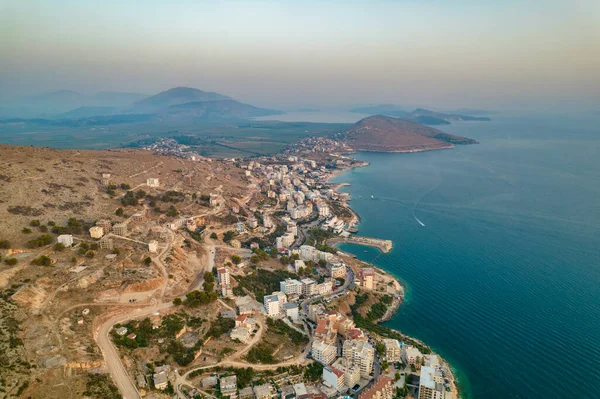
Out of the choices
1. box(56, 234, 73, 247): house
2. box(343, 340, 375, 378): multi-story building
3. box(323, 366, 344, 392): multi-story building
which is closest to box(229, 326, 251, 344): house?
box(323, 366, 344, 392): multi-story building

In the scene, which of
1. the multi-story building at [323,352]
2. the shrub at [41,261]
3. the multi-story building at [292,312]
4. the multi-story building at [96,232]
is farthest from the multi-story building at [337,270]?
the shrub at [41,261]

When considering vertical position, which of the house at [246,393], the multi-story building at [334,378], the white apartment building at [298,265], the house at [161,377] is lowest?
the multi-story building at [334,378]

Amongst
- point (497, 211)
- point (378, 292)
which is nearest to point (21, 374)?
point (378, 292)

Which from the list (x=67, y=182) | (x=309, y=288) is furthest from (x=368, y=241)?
(x=67, y=182)

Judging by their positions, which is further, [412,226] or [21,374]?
[412,226]

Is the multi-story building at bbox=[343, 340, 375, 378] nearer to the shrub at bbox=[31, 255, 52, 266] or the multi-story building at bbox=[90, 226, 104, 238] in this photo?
the shrub at bbox=[31, 255, 52, 266]

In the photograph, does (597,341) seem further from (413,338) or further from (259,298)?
A: (259,298)

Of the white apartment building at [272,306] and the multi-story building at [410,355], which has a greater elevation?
the white apartment building at [272,306]

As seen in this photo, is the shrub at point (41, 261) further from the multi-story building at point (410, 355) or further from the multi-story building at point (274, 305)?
the multi-story building at point (410, 355)
